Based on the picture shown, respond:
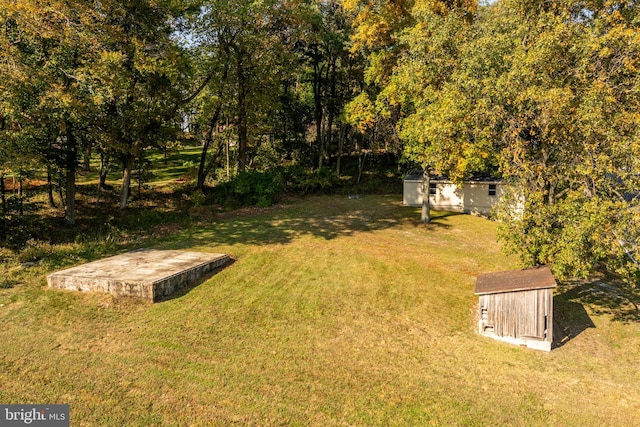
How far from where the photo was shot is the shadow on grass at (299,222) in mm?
18359

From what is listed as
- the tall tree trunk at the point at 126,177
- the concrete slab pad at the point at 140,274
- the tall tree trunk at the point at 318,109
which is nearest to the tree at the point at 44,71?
the tall tree trunk at the point at 126,177

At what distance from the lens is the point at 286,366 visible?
8617mm

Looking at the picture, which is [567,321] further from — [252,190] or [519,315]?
[252,190]

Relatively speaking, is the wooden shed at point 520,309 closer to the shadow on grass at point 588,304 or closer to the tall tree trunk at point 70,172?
the shadow on grass at point 588,304

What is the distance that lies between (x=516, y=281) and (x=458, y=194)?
691 inches

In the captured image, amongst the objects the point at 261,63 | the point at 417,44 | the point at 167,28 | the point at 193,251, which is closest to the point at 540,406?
the point at 193,251

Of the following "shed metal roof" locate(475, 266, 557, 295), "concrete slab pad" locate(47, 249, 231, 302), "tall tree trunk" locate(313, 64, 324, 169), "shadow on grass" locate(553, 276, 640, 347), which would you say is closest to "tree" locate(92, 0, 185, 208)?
"concrete slab pad" locate(47, 249, 231, 302)

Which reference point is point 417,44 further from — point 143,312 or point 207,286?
point 143,312

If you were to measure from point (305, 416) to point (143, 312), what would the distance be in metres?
6.23

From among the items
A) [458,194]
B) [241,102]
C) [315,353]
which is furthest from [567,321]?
[241,102]

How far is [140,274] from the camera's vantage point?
1214 cm

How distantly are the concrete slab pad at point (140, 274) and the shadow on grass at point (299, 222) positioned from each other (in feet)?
8.96

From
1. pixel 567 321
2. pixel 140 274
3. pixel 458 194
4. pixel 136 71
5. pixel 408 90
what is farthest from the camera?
pixel 458 194

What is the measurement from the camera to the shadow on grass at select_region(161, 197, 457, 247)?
18359 millimetres
